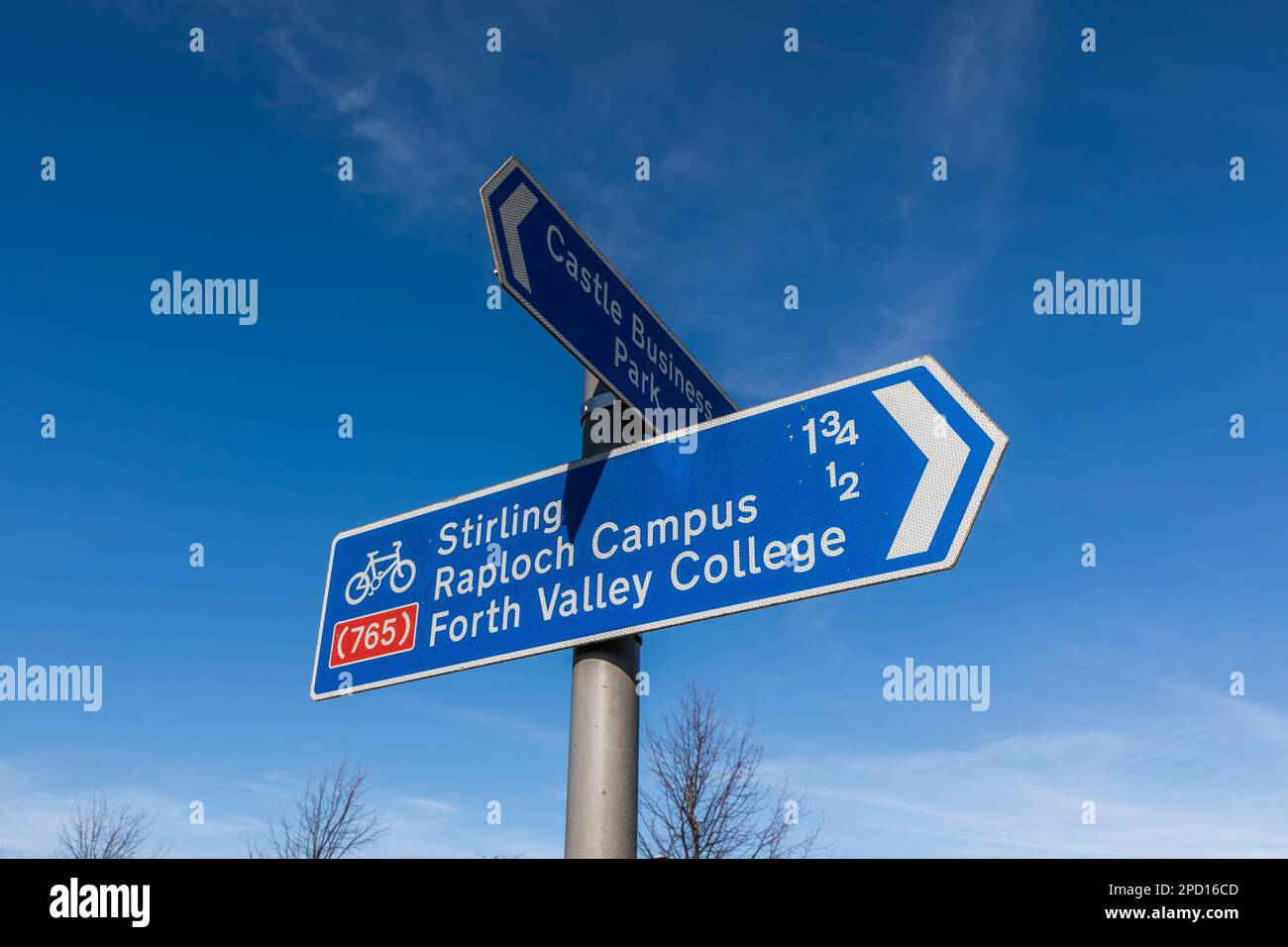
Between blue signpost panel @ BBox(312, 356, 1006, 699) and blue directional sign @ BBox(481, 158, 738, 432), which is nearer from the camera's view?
blue signpost panel @ BBox(312, 356, 1006, 699)

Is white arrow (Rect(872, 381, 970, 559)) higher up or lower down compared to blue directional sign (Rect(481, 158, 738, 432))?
lower down

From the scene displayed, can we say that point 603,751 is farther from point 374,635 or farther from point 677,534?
point 374,635

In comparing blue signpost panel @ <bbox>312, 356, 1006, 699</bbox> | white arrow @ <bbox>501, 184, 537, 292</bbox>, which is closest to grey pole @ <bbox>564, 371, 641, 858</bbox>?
blue signpost panel @ <bbox>312, 356, 1006, 699</bbox>

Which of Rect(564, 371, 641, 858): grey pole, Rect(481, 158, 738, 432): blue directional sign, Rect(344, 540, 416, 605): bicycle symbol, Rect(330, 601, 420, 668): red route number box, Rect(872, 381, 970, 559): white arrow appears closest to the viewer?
Rect(872, 381, 970, 559): white arrow

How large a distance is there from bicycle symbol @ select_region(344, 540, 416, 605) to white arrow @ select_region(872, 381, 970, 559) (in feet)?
5.93

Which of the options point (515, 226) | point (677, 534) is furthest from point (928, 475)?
point (515, 226)

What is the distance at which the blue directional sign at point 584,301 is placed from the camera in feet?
8.74

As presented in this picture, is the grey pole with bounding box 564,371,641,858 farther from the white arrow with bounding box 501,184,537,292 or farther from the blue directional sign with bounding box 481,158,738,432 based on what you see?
the white arrow with bounding box 501,184,537,292

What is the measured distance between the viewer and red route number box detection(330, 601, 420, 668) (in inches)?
126
